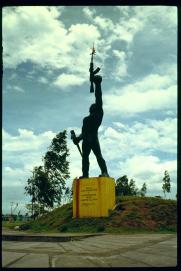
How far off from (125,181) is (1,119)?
6099 cm

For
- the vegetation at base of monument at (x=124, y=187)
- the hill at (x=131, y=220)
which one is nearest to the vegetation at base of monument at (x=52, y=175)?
the vegetation at base of monument at (x=124, y=187)

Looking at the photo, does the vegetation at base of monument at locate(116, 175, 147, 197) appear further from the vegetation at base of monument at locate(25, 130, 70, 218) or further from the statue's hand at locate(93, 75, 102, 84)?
the statue's hand at locate(93, 75, 102, 84)

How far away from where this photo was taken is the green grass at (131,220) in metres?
16.4

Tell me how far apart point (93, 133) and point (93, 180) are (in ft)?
7.54

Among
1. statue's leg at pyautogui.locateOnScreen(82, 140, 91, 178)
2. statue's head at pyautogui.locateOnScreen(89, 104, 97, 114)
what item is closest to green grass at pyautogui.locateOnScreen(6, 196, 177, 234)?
statue's leg at pyautogui.locateOnScreen(82, 140, 91, 178)

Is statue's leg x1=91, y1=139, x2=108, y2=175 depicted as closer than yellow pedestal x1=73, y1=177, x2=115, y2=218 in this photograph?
No

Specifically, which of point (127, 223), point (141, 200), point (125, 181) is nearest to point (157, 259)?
point (127, 223)

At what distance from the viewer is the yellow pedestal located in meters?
18.2

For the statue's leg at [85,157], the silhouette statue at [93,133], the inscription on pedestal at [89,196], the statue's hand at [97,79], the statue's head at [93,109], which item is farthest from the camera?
the statue's leg at [85,157]

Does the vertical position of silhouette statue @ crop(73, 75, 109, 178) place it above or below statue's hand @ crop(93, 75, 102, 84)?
below

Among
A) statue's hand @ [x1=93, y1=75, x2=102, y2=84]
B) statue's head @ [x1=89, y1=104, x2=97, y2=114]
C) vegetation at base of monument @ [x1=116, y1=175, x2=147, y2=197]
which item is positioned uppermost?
statue's hand @ [x1=93, y1=75, x2=102, y2=84]

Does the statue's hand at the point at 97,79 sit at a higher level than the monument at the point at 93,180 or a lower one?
higher

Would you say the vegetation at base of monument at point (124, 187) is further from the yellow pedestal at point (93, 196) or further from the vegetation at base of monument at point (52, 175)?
the yellow pedestal at point (93, 196)

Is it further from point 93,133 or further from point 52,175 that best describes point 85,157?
point 52,175
